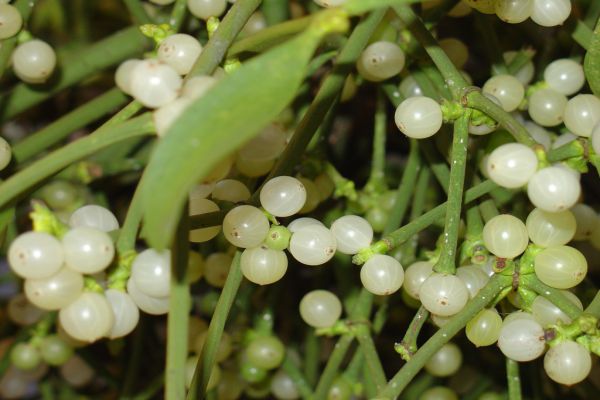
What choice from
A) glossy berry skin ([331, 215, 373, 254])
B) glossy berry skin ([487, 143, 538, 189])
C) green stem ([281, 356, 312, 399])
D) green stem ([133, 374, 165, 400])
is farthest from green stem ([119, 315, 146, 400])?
glossy berry skin ([487, 143, 538, 189])

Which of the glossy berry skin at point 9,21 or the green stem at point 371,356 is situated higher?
the glossy berry skin at point 9,21

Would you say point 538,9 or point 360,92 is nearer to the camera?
point 538,9

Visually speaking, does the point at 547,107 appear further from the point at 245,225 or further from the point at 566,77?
the point at 245,225

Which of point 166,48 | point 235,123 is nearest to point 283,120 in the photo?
point 166,48

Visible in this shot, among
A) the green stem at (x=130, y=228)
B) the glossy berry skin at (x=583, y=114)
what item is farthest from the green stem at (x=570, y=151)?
the green stem at (x=130, y=228)

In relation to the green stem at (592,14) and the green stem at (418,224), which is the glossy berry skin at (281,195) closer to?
the green stem at (418,224)

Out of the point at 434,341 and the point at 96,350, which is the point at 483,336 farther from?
the point at 96,350
